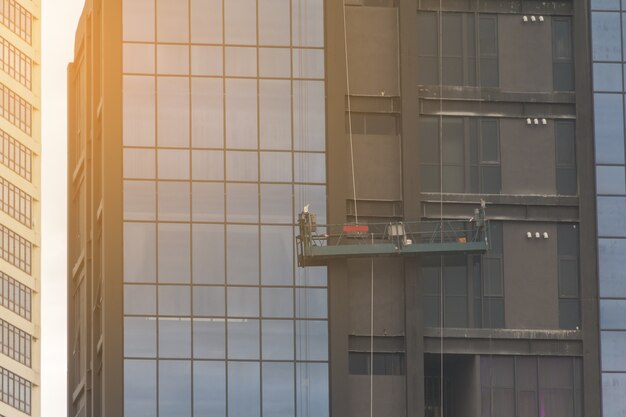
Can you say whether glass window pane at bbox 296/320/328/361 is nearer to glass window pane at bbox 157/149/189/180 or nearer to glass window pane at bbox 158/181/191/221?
glass window pane at bbox 158/181/191/221

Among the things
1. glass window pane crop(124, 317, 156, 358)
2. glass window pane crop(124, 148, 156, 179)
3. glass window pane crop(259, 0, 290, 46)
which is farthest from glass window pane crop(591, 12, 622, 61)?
glass window pane crop(124, 317, 156, 358)

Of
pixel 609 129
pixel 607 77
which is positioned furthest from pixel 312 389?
pixel 607 77

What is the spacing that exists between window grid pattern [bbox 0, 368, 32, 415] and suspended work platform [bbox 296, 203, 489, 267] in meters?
65.5

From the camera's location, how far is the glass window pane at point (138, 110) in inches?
3334

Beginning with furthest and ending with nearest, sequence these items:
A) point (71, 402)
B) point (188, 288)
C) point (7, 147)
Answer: point (7, 147), point (71, 402), point (188, 288)

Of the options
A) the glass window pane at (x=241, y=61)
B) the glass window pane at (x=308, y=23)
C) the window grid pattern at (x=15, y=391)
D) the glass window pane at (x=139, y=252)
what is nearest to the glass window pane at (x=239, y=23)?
the glass window pane at (x=241, y=61)

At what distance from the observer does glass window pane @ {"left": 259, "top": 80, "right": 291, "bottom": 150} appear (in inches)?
3351

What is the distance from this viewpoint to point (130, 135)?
84.8 metres

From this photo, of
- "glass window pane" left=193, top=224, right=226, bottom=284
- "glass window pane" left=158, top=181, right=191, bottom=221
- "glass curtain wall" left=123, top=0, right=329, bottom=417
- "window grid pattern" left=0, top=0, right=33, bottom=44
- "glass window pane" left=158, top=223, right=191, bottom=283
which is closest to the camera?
"glass curtain wall" left=123, top=0, right=329, bottom=417

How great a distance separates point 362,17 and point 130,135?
1083 cm

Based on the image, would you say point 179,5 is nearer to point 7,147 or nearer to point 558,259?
point 558,259

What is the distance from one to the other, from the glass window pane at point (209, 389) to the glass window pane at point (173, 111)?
9.06m

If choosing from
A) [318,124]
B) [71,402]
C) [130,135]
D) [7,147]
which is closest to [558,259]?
[318,124]

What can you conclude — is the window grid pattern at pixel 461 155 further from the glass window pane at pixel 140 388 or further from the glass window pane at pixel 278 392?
the glass window pane at pixel 140 388
